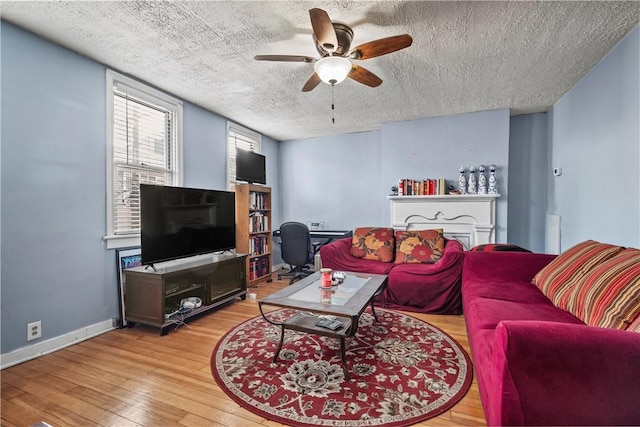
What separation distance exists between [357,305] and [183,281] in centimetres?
201

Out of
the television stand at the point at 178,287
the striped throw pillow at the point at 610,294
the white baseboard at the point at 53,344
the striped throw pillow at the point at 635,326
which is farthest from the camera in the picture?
the television stand at the point at 178,287

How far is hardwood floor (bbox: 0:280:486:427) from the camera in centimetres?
148

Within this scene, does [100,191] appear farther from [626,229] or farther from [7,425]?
[626,229]

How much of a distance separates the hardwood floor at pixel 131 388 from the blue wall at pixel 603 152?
1.65m

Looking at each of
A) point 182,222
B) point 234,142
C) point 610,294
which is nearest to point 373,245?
point 182,222

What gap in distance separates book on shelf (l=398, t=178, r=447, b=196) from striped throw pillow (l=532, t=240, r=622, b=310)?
2.17 m

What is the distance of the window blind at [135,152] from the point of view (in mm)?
2775

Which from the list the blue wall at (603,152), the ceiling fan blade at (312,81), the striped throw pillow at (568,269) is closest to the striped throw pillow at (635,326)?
the striped throw pillow at (568,269)

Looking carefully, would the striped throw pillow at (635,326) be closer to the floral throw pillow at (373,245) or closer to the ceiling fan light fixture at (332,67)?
the ceiling fan light fixture at (332,67)

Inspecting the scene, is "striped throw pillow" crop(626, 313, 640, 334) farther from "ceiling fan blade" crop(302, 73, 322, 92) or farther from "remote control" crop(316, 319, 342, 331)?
"ceiling fan blade" crop(302, 73, 322, 92)

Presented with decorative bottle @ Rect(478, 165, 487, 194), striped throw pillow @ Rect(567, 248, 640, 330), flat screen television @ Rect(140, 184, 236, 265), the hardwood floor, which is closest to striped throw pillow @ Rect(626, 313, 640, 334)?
striped throw pillow @ Rect(567, 248, 640, 330)

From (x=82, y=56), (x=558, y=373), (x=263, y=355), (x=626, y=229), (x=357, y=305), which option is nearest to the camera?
(x=558, y=373)

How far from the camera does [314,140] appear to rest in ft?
17.5

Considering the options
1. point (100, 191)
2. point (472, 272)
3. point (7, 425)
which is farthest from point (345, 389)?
point (100, 191)
